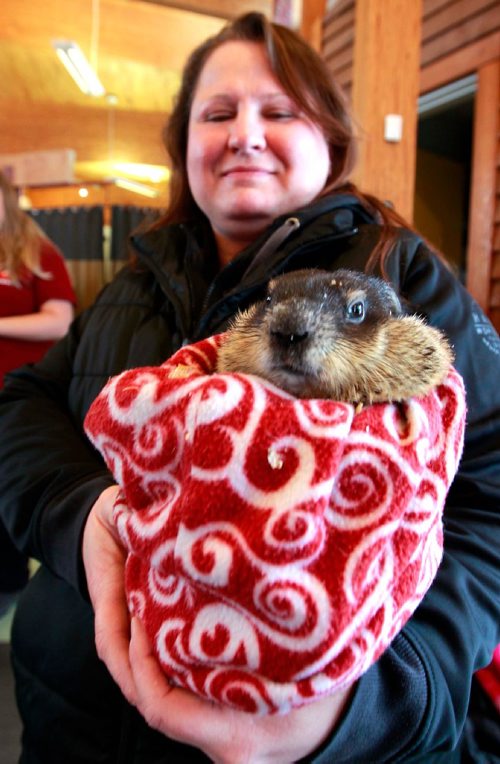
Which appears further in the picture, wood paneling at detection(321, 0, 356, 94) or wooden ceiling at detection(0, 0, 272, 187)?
wooden ceiling at detection(0, 0, 272, 187)

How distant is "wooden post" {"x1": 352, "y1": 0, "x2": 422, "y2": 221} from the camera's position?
313 cm

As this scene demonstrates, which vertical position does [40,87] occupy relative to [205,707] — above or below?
above

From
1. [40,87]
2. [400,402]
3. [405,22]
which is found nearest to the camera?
[400,402]

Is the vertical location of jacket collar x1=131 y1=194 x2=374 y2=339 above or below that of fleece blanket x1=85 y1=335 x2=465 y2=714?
above

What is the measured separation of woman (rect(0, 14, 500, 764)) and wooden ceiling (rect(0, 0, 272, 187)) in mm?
4805

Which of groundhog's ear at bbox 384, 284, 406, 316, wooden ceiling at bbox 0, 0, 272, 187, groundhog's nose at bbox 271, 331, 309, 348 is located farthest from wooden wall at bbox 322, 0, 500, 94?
groundhog's nose at bbox 271, 331, 309, 348

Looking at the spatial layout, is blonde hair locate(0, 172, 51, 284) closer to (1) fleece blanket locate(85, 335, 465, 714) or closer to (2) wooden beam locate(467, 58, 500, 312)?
(1) fleece blanket locate(85, 335, 465, 714)

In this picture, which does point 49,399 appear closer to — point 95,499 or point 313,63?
point 95,499

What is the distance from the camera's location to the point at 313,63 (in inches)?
46.1

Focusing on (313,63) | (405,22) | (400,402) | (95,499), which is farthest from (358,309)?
(405,22)

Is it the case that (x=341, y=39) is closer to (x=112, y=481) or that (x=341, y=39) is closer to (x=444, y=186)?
(x=444, y=186)

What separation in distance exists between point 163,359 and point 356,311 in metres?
0.47

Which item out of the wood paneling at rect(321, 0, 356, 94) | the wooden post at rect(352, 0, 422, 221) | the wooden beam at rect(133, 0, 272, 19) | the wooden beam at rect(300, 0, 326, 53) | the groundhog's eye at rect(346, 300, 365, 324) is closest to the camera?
the groundhog's eye at rect(346, 300, 365, 324)

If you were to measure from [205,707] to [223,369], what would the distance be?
38 cm
